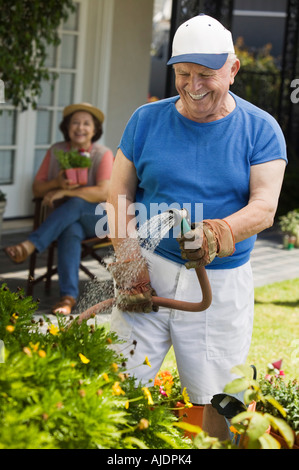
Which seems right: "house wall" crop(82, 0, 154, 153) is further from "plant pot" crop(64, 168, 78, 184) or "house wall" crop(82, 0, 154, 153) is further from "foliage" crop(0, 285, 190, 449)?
"foliage" crop(0, 285, 190, 449)

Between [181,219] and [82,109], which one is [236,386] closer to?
[181,219]

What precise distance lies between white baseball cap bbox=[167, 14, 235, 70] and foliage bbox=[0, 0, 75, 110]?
4511 millimetres

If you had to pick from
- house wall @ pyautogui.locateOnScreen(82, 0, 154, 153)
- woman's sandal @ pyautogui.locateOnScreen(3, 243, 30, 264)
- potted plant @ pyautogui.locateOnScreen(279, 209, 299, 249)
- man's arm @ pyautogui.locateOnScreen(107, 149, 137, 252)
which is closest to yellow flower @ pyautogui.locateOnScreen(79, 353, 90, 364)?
man's arm @ pyautogui.locateOnScreen(107, 149, 137, 252)

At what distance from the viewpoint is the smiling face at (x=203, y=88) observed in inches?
91.4

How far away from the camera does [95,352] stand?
174 centimetres

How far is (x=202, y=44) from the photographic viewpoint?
2.27 metres

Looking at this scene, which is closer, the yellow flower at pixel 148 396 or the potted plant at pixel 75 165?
the yellow flower at pixel 148 396

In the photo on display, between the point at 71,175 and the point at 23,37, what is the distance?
6.77ft

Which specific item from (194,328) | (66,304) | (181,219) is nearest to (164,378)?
(194,328)

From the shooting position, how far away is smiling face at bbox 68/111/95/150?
5668 mm

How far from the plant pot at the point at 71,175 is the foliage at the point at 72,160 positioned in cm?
5

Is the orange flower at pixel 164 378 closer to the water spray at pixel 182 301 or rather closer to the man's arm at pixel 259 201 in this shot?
the water spray at pixel 182 301

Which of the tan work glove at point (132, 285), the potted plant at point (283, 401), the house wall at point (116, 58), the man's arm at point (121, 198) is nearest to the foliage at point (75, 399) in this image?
the tan work glove at point (132, 285)
